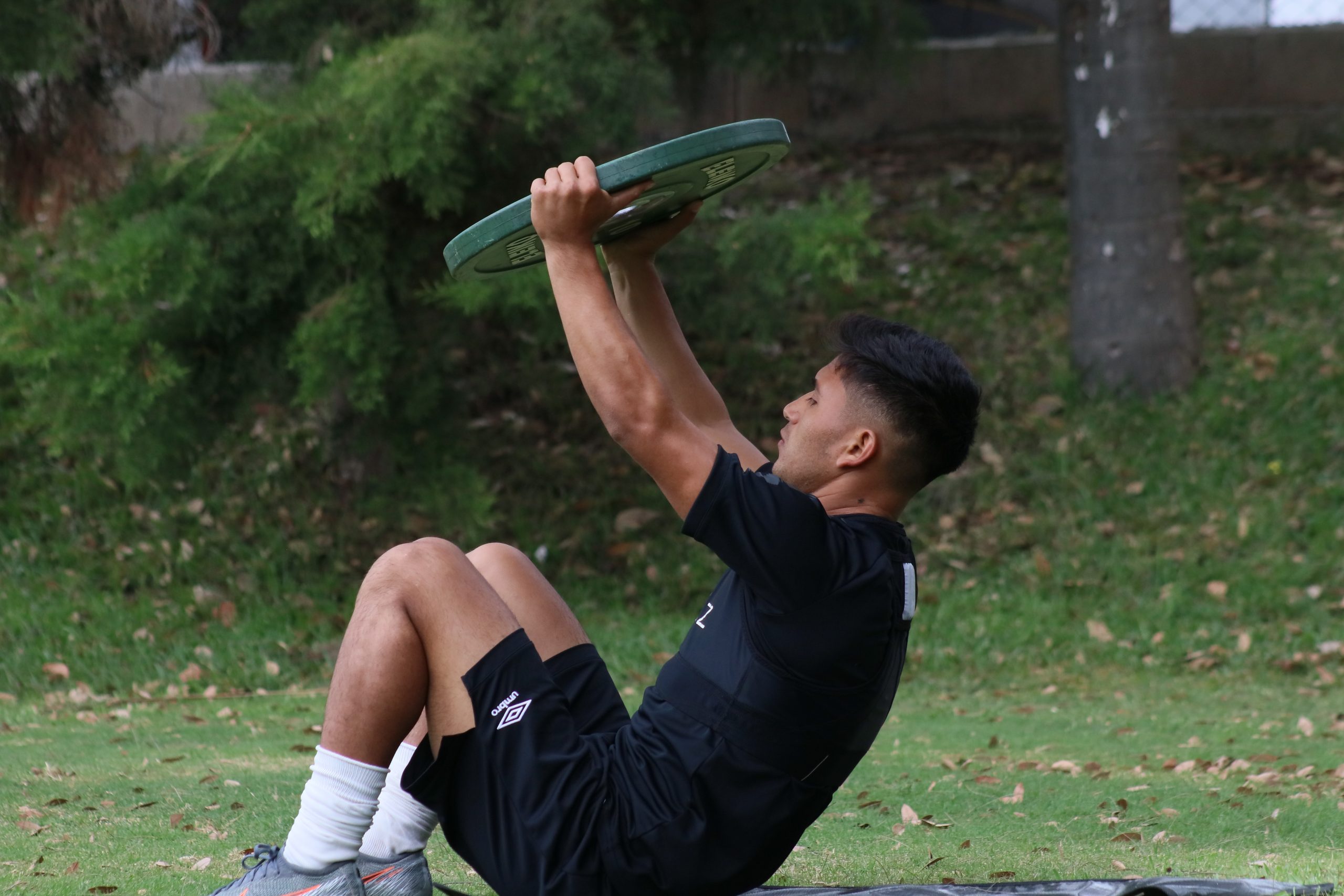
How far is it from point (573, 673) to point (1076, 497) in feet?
20.0

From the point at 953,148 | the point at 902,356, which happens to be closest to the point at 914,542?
the point at 953,148

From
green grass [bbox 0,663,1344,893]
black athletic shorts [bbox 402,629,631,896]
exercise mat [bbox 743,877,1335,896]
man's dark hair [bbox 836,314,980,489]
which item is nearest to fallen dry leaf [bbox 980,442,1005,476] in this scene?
green grass [bbox 0,663,1344,893]

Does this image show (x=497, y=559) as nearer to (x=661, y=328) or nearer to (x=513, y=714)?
(x=513, y=714)

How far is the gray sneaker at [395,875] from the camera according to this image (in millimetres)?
2986

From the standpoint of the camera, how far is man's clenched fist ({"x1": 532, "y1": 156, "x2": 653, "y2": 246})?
2.75m

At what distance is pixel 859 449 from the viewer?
288 cm

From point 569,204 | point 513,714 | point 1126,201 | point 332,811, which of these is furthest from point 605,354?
point 1126,201

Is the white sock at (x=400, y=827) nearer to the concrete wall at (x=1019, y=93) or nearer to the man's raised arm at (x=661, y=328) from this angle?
the man's raised arm at (x=661, y=328)

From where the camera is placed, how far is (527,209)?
2.92m

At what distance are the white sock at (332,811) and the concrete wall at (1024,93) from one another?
8.87m

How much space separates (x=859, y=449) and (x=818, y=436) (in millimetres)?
93

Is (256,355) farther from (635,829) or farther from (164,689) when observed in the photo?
(635,829)

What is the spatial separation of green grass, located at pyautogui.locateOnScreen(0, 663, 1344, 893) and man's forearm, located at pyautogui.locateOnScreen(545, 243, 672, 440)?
5.38 feet

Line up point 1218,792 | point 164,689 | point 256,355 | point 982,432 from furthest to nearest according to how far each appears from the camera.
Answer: point 982,432
point 256,355
point 164,689
point 1218,792
